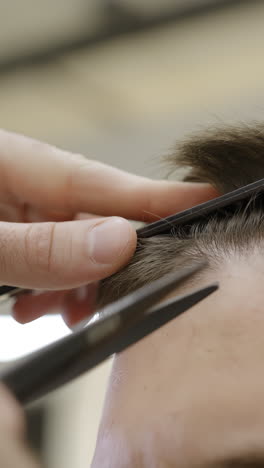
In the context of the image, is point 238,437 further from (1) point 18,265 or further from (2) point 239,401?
(1) point 18,265

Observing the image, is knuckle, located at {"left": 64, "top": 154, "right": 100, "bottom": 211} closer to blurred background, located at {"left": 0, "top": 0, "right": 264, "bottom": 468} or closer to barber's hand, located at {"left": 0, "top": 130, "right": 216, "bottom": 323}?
barber's hand, located at {"left": 0, "top": 130, "right": 216, "bottom": 323}

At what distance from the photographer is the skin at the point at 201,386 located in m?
0.52

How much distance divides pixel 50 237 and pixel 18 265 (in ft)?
0.16

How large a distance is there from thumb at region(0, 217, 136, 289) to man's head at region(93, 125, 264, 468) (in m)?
0.07

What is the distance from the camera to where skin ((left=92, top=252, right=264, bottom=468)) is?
52cm

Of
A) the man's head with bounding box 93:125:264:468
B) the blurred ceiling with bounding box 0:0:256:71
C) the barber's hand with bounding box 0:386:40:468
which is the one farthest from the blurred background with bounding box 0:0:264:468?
the barber's hand with bounding box 0:386:40:468

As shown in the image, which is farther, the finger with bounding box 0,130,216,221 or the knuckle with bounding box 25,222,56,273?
the finger with bounding box 0,130,216,221

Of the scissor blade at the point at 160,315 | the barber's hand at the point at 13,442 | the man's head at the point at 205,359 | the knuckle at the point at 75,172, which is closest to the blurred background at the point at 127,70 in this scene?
the knuckle at the point at 75,172

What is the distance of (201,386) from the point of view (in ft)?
1.76

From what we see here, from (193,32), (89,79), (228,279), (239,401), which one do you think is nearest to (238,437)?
(239,401)

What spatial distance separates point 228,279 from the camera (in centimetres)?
59

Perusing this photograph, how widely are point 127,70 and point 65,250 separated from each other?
1.17 meters

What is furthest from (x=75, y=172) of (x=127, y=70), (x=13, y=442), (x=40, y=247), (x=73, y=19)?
(x=127, y=70)

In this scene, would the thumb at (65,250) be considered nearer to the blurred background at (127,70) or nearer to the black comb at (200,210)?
the black comb at (200,210)
